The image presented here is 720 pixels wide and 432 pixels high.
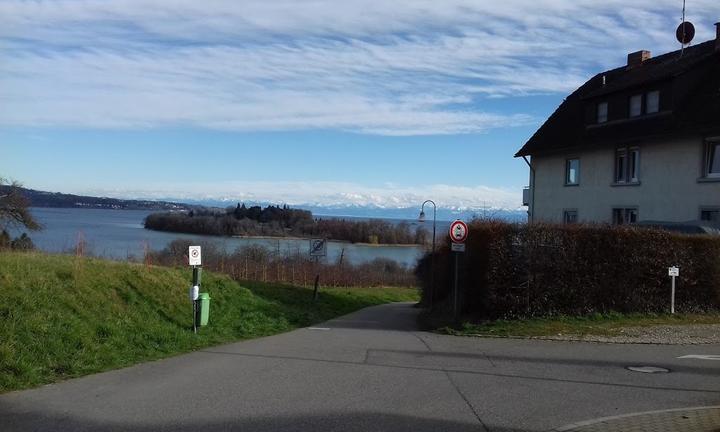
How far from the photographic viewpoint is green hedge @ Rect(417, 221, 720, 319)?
1648 cm

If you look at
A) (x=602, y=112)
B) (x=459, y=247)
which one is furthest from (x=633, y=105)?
(x=459, y=247)

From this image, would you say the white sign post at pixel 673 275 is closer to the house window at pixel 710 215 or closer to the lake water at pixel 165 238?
the house window at pixel 710 215

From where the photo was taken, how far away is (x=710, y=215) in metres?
25.7

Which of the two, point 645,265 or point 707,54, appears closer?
point 645,265

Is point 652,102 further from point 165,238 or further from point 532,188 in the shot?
point 165,238

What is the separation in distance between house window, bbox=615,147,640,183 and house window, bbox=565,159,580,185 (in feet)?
8.47

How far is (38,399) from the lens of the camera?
8141 mm

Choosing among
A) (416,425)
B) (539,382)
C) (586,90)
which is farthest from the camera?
(586,90)

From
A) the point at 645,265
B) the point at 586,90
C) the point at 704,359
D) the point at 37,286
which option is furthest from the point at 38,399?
the point at 586,90

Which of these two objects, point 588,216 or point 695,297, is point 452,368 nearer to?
point 695,297

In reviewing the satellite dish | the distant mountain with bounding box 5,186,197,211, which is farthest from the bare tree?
the satellite dish

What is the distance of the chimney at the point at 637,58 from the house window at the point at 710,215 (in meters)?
11.9

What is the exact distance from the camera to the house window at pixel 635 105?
29531 mm

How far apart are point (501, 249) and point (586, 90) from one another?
2343cm
